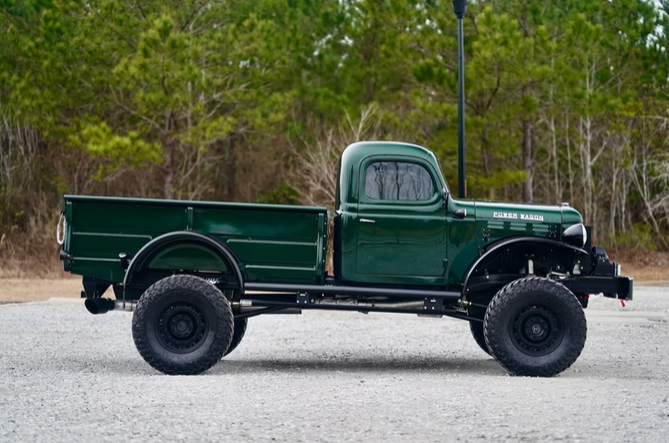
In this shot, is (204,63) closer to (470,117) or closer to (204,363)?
(470,117)

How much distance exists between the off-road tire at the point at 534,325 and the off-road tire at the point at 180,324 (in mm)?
2756

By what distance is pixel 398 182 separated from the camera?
1223 centimetres

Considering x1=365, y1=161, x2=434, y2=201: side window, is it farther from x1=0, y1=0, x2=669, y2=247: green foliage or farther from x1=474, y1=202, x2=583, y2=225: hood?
x1=0, y1=0, x2=669, y2=247: green foliage

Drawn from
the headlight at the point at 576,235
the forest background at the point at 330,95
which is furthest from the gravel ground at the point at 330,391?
the forest background at the point at 330,95

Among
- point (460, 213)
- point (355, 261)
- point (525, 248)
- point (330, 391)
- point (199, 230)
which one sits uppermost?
point (460, 213)

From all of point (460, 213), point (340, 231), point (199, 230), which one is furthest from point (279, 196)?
point (199, 230)

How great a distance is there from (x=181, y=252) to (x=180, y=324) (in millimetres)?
808

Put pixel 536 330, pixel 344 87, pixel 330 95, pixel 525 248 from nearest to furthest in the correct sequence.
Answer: pixel 536 330 < pixel 525 248 < pixel 330 95 < pixel 344 87

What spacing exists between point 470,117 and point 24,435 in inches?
1096

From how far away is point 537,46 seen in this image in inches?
1307

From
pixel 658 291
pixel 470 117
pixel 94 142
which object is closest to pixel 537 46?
pixel 470 117

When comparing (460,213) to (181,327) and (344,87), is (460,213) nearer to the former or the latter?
(181,327)

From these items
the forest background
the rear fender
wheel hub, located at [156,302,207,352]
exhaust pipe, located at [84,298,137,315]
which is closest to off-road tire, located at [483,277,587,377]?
the rear fender

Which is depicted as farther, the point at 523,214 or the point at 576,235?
the point at 523,214
